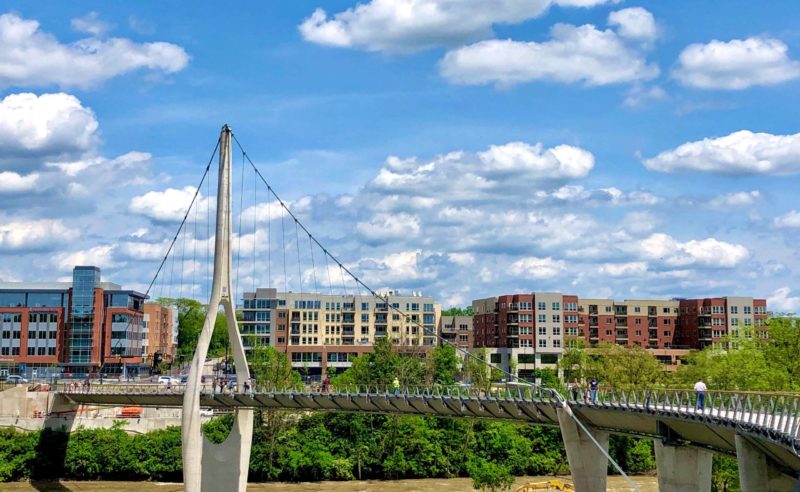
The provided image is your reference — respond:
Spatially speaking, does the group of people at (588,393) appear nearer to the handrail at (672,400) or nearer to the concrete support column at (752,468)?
the handrail at (672,400)

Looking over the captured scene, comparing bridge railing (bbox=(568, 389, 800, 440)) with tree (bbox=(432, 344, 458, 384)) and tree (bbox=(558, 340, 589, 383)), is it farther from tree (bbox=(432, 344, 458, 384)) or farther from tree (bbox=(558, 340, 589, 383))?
tree (bbox=(432, 344, 458, 384))

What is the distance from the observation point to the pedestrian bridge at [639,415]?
34.7m

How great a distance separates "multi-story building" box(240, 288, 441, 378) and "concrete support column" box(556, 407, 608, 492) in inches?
3786

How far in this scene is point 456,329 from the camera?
6698 inches

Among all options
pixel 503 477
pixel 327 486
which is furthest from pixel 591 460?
pixel 327 486

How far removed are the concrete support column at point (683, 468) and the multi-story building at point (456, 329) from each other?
4746 inches

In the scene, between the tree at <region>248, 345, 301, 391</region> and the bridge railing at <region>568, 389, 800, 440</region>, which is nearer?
the bridge railing at <region>568, 389, 800, 440</region>

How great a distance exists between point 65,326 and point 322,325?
44187 millimetres

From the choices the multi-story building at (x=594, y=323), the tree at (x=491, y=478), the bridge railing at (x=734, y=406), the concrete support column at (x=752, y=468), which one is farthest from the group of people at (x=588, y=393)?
the multi-story building at (x=594, y=323)

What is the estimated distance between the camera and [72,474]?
89688mm

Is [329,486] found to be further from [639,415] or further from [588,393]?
[639,415]

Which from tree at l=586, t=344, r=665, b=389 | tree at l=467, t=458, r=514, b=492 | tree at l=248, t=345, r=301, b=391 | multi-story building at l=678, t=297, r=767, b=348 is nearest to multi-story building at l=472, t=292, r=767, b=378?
multi-story building at l=678, t=297, r=767, b=348

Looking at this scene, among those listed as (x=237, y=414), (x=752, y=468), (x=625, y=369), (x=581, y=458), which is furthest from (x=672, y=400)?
(x=625, y=369)

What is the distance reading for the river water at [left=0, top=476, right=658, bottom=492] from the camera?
8362cm
